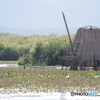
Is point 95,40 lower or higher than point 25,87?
higher

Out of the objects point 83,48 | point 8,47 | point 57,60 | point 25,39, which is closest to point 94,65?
point 83,48

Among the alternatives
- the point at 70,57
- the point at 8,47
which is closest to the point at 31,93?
the point at 70,57

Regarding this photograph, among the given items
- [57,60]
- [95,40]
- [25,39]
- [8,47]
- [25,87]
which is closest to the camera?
[25,87]

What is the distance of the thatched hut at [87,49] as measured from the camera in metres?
37.3

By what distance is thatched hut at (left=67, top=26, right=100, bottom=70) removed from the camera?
3731cm

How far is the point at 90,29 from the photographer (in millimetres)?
37375

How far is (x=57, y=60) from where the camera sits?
155 feet

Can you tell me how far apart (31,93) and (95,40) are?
63.5 feet

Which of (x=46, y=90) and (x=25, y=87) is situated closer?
(x=46, y=90)

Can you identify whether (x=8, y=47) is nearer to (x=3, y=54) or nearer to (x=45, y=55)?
(x=3, y=54)

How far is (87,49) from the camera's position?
123 feet

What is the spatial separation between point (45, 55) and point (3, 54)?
1558cm

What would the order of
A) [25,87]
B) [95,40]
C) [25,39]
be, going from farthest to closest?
1. [25,39]
2. [95,40]
3. [25,87]

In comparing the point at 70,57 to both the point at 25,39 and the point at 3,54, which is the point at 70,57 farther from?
the point at 25,39
